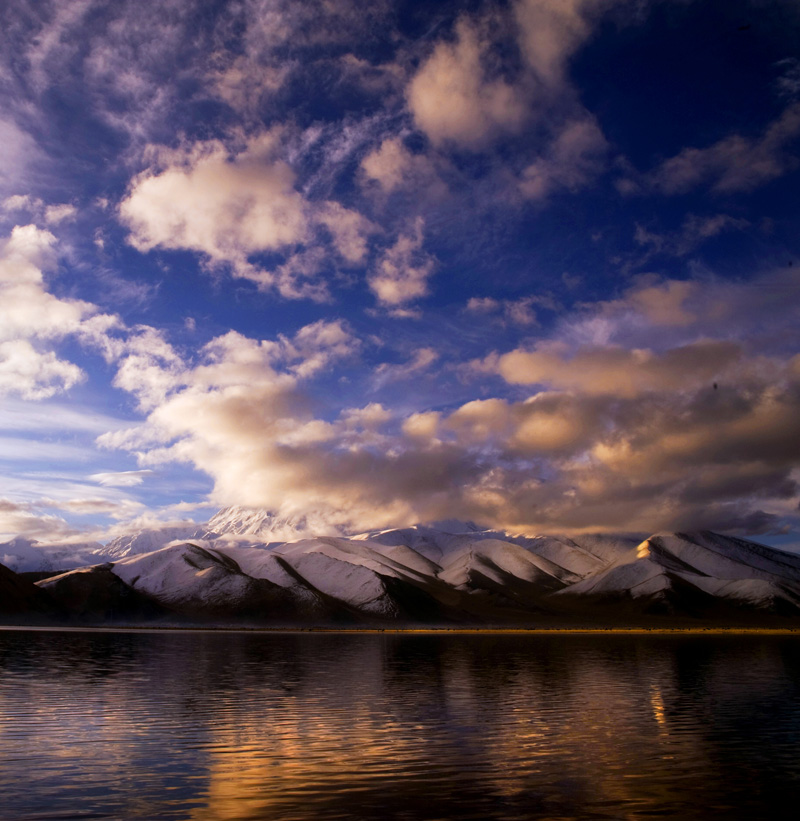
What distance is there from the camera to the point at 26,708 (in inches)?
1924

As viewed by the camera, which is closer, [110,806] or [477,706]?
[110,806]

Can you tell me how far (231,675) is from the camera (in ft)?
259

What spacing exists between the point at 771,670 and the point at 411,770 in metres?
80.2

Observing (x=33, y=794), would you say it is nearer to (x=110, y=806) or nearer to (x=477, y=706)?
(x=110, y=806)

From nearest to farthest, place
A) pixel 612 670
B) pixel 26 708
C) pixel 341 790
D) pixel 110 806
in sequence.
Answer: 1. pixel 110 806
2. pixel 341 790
3. pixel 26 708
4. pixel 612 670

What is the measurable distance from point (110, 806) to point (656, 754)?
23954mm

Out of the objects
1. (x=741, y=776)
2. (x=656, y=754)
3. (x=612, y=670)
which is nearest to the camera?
(x=741, y=776)

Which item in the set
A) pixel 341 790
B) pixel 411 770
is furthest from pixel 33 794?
pixel 411 770

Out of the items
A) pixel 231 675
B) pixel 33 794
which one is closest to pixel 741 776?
pixel 33 794

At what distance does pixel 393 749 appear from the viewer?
117ft

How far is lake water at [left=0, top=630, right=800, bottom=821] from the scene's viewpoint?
25.6 metres

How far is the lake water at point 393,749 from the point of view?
25609 mm

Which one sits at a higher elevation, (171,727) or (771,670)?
(171,727)

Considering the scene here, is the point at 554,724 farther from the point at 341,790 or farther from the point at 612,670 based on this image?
the point at 612,670
